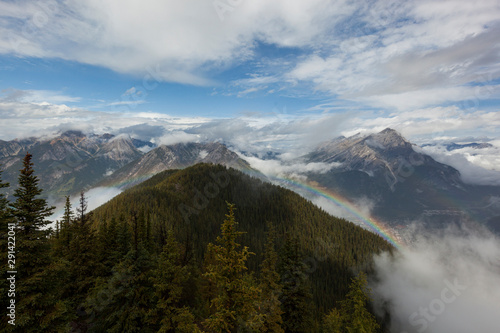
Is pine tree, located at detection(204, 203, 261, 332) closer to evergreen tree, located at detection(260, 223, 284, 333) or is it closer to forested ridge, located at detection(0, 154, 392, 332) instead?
forested ridge, located at detection(0, 154, 392, 332)

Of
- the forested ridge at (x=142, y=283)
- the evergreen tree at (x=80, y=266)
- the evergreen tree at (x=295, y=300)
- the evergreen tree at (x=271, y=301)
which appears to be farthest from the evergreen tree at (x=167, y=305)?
the evergreen tree at (x=295, y=300)

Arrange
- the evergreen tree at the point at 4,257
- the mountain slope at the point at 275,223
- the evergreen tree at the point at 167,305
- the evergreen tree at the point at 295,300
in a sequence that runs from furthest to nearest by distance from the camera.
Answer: the mountain slope at the point at 275,223 < the evergreen tree at the point at 295,300 < the evergreen tree at the point at 167,305 < the evergreen tree at the point at 4,257

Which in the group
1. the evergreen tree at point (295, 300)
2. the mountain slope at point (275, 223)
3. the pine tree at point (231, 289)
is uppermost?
Result: the pine tree at point (231, 289)

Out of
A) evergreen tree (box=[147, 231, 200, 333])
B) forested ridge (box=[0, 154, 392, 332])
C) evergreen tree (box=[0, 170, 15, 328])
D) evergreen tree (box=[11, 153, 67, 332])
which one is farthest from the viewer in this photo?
evergreen tree (box=[147, 231, 200, 333])

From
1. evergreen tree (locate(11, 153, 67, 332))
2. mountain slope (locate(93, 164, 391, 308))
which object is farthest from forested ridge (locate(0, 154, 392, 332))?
mountain slope (locate(93, 164, 391, 308))

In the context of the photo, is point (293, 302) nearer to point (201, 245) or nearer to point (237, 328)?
point (237, 328)

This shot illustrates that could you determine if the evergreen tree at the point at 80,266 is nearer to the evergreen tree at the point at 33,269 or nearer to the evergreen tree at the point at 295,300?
the evergreen tree at the point at 33,269

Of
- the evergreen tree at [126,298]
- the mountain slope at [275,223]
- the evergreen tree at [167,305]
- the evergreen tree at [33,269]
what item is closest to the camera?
the evergreen tree at [33,269]

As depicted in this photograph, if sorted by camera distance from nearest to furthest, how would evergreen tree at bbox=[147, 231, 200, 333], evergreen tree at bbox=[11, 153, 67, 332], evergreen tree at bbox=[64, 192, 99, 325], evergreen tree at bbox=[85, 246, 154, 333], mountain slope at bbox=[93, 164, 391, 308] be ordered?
evergreen tree at bbox=[11, 153, 67, 332]
evergreen tree at bbox=[147, 231, 200, 333]
evergreen tree at bbox=[85, 246, 154, 333]
evergreen tree at bbox=[64, 192, 99, 325]
mountain slope at bbox=[93, 164, 391, 308]
